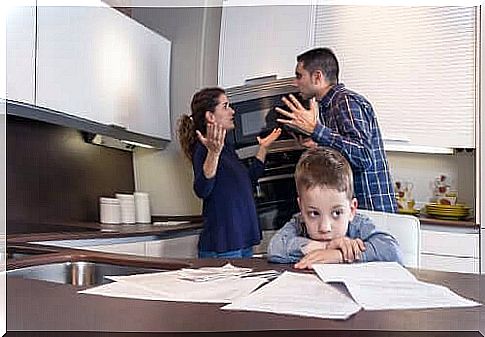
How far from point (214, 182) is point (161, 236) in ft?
0.80

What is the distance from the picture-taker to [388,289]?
1.08m

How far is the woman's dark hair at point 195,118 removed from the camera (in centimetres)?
210

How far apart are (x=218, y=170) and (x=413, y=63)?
2.71 ft

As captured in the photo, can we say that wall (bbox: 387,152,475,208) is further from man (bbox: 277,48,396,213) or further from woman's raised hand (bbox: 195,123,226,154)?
woman's raised hand (bbox: 195,123,226,154)

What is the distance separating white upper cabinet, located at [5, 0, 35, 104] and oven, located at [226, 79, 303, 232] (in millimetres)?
625

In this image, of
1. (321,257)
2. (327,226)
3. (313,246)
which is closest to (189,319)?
(321,257)

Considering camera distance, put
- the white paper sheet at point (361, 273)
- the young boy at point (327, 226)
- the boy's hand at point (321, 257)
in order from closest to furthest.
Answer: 1. the white paper sheet at point (361, 273)
2. the boy's hand at point (321, 257)
3. the young boy at point (327, 226)

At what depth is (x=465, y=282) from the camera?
123cm

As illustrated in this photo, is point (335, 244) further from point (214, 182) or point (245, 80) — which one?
point (245, 80)

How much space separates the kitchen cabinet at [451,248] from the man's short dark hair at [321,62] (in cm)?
63

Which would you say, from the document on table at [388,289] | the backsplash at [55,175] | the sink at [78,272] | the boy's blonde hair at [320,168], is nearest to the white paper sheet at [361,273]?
the document on table at [388,289]

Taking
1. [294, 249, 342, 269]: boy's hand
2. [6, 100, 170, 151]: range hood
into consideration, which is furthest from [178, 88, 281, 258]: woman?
[294, 249, 342, 269]: boy's hand

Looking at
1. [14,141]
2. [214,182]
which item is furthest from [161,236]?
[14,141]

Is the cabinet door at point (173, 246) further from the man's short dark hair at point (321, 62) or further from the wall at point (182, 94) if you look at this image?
the man's short dark hair at point (321, 62)
